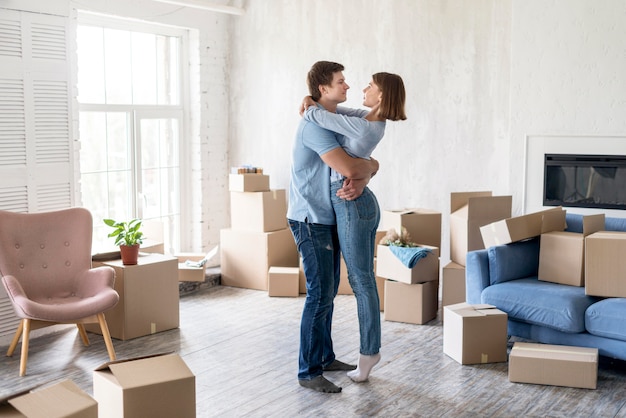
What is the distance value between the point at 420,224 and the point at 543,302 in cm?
153

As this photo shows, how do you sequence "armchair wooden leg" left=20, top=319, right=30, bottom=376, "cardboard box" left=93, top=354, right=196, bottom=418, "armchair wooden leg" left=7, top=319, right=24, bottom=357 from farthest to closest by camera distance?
"armchair wooden leg" left=7, top=319, right=24, bottom=357 → "armchair wooden leg" left=20, top=319, right=30, bottom=376 → "cardboard box" left=93, top=354, right=196, bottom=418

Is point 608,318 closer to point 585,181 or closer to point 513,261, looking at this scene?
point 513,261

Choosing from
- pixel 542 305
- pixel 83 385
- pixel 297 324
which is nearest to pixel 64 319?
pixel 83 385

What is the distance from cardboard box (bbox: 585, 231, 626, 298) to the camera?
13.6 ft

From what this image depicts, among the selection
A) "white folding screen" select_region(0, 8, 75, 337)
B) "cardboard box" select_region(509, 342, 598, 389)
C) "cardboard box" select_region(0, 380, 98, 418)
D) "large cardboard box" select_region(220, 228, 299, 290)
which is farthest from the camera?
"large cardboard box" select_region(220, 228, 299, 290)

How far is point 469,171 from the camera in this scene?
19.5 ft

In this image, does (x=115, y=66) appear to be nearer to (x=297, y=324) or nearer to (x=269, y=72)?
(x=269, y=72)

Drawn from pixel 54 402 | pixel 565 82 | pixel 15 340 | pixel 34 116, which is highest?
pixel 565 82

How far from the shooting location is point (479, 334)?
434 centimetres

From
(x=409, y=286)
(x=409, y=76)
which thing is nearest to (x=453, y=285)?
(x=409, y=286)

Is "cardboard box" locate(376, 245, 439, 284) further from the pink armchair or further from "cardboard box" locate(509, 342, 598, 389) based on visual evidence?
the pink armchair

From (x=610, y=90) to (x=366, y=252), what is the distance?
241 centimetres

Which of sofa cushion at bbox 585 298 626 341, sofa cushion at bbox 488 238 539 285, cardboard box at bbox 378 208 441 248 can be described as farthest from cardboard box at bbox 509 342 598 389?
cardboard box at bbox 378 208 441 248

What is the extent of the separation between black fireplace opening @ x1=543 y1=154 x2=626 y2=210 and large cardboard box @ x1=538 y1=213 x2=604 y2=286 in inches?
30.4
